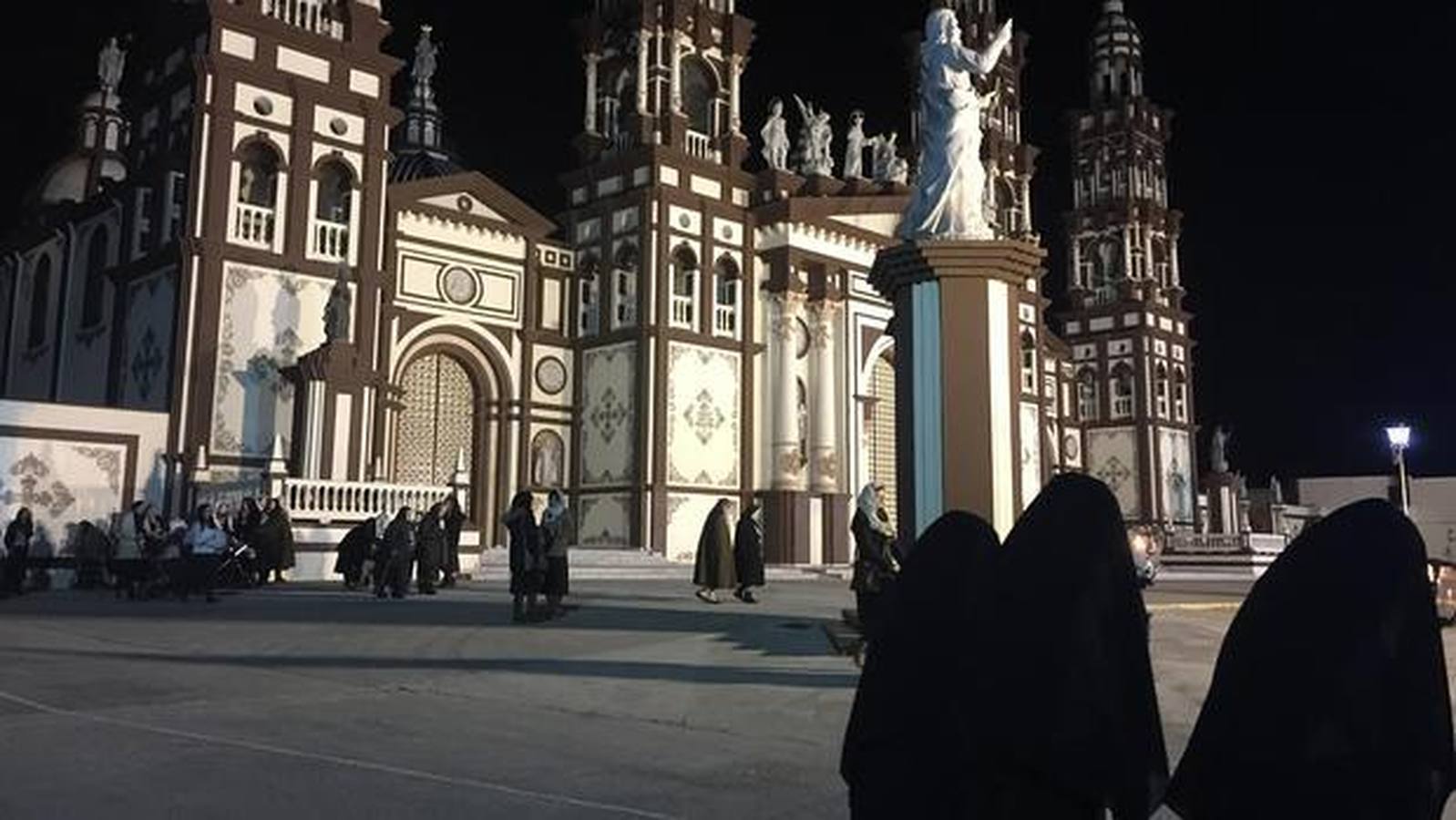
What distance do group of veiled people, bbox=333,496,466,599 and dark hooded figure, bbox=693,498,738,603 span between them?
164 inches

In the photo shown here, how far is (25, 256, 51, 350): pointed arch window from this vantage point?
3075cm

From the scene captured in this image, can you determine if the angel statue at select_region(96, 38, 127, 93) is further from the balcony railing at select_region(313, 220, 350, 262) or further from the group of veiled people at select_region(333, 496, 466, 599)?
the group of veiled people at select_region(333, 496, 466, 599)

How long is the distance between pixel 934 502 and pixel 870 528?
690 millimetres

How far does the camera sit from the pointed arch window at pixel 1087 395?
Result: 1939 inches

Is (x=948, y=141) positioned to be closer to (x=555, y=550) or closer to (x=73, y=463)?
(x=555, y=550)

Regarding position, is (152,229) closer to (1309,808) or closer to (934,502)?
(934,502)

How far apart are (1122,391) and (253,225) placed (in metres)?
35.5

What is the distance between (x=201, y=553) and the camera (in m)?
17.0

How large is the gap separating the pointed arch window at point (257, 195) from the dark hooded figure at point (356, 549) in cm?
716

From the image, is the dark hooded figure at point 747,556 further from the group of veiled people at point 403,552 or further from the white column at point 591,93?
the white column at point 591,93

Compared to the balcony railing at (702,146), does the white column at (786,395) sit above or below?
below

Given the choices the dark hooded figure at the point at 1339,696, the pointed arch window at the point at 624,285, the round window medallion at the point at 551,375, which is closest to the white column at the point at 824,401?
the pointed arch window at the point at 624,285

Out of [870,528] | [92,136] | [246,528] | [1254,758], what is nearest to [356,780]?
[1254,758]

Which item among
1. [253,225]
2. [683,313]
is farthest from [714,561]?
[683,313]
